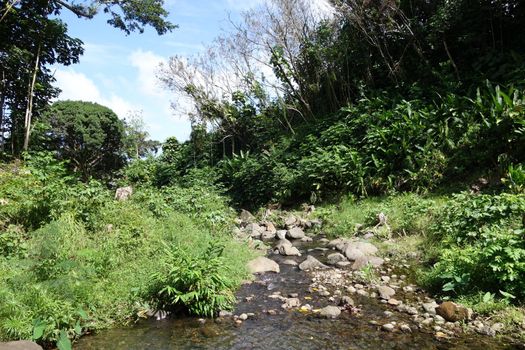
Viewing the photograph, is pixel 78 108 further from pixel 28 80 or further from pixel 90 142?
pixel 28 80

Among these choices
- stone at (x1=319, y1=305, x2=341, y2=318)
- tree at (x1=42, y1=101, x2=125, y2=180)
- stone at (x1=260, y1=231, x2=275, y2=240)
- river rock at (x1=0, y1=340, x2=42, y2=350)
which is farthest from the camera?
tree at (x1=42, y1=101, x2=125, y2=180)

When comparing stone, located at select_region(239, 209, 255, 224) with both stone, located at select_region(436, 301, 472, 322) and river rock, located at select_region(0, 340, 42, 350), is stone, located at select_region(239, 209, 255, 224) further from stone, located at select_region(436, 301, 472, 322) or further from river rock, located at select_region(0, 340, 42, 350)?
river rock, located at select_region(0, 340, 42, 350)

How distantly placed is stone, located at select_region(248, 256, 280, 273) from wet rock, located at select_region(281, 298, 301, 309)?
5.42 ft

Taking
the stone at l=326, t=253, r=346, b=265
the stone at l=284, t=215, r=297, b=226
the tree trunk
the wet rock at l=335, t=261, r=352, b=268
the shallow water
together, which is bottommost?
the shallow water

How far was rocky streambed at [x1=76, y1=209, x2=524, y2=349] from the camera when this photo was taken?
491cm

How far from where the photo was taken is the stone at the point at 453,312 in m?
5.11

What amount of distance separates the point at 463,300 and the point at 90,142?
22403 mm

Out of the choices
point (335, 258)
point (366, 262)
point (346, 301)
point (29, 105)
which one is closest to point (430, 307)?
point (346, 301)

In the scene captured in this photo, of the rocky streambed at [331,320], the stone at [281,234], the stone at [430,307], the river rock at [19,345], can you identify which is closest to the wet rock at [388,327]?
the rocky streambed at [331,320]

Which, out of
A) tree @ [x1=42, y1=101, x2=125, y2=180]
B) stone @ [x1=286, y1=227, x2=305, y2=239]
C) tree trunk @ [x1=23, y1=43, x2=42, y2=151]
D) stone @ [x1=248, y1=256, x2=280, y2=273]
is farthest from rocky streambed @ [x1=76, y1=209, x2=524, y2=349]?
tree @ [x1=42, y1=101, x2=125, y2=180]

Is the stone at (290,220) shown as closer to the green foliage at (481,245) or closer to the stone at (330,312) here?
the green foliage at (481,245)

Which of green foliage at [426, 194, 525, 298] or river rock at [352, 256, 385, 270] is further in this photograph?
river rock at [352, 256, 385, 270]

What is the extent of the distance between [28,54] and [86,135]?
11.4 m

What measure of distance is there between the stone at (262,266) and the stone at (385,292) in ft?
7.70
